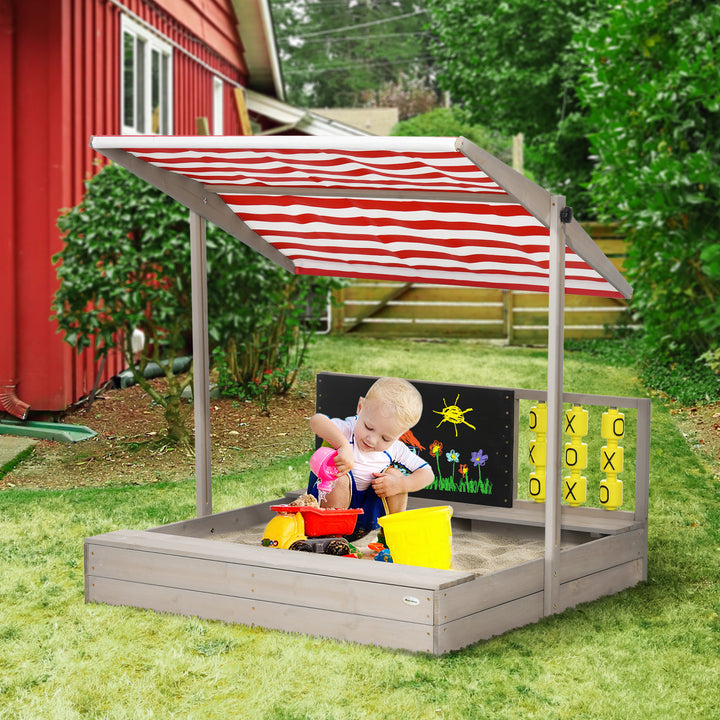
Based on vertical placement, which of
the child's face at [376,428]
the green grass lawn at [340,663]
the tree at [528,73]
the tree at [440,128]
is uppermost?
the tree at [440,128]

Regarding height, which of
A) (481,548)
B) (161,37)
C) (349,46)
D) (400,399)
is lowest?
(481,548)

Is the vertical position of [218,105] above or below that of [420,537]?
above

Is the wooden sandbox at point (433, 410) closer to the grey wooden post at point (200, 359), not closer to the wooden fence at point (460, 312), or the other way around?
the grey wooden post at point (200, 359)

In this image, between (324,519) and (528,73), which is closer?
(324,519)

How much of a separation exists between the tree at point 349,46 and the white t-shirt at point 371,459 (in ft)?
153

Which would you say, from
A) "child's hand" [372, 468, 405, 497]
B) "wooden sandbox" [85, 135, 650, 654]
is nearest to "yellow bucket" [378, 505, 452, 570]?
"wooden sandbox" [85, 135, 650, 654]

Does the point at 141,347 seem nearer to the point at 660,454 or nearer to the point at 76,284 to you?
the point at 76,284

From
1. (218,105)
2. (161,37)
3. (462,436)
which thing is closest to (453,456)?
(462,436)

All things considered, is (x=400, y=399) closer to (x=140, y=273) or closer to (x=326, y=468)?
(x=326, y=468)

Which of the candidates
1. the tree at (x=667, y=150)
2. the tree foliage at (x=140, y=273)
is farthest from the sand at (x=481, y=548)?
the tree at (x=667, y=150)

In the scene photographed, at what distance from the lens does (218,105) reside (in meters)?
17.8

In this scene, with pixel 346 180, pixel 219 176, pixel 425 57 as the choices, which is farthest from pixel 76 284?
pixel 425 57

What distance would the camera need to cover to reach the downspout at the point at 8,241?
990 centimetres

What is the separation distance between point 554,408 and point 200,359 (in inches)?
83.5
